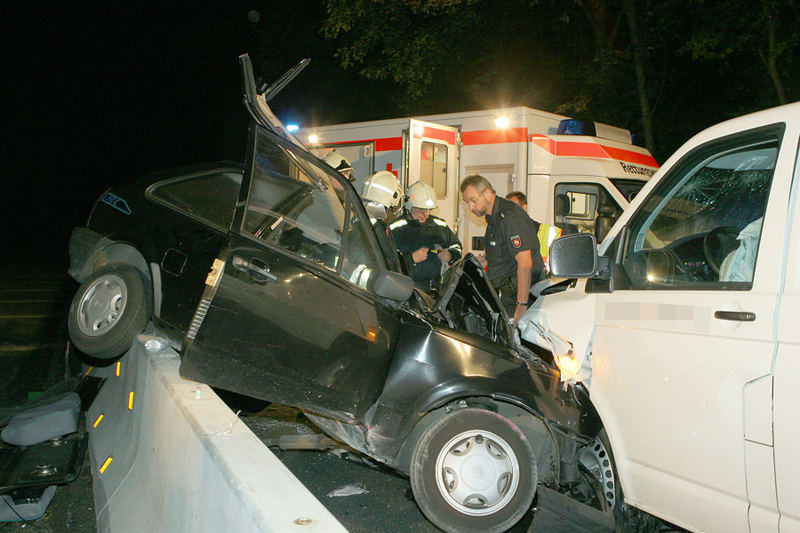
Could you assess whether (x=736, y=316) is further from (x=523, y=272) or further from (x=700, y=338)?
(x=523, y=272)

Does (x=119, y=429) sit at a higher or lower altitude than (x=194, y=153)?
lower

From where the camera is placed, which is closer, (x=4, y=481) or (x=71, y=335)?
(x=4, y=481)

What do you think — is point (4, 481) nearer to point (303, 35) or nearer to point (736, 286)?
point (736, 286)

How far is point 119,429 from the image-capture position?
12.5 feet

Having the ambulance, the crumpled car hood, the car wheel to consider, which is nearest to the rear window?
the car wheel

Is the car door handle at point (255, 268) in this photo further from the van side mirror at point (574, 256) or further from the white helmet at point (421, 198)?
the white helmet at point (421, 198)

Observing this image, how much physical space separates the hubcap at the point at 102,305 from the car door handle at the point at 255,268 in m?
1.74

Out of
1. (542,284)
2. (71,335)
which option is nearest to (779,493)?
(542,284)

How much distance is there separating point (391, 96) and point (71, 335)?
58.9 feet

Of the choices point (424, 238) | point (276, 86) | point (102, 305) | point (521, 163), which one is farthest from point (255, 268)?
point (521, 163)

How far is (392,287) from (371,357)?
0.39 meters

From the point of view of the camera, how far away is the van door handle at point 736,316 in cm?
261

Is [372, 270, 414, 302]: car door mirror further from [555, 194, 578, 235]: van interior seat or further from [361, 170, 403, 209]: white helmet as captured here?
[555, 194, 578, 235]: van interior seat

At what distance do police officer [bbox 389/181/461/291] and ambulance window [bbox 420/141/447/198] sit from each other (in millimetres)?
2672
